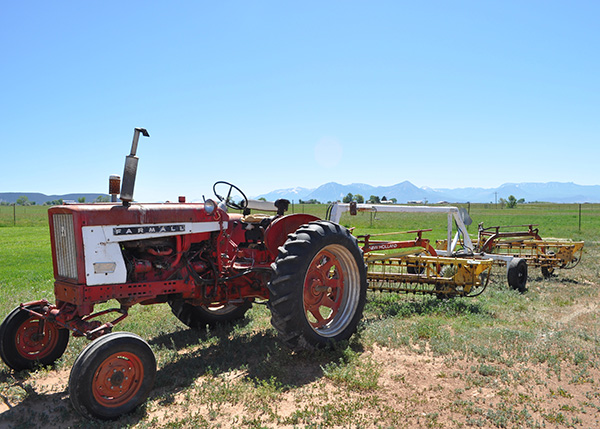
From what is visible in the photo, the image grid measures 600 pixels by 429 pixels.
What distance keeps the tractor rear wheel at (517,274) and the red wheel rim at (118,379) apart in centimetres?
720

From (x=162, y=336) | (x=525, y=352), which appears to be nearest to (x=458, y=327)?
(x=525, y=352)

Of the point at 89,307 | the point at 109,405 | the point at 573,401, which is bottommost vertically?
the point at 573,401

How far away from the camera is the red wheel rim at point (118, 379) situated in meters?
3.78

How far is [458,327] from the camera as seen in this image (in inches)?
240

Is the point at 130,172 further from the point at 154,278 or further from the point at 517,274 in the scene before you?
the point at 517,274

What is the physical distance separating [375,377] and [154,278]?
2435 millimetres

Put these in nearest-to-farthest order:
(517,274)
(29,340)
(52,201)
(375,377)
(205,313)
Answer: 1. (375,377)
2. (29,340)
3. (205,313)
4. (517,274)
5. (52,201)

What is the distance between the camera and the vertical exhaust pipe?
4.28 metres

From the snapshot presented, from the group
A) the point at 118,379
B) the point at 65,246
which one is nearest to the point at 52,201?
the point at 65,246

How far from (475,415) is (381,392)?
2.70ft

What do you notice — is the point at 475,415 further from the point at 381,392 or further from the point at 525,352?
the point at 525,352

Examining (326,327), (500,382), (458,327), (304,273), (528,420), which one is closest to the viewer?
(528,420)

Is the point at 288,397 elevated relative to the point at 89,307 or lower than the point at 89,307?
lower

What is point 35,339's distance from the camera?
16.1 feet
